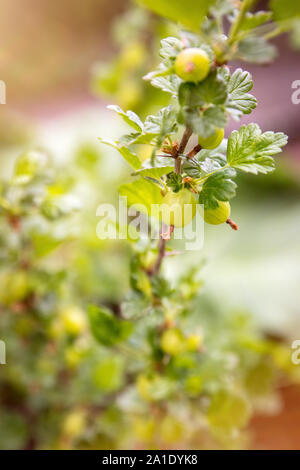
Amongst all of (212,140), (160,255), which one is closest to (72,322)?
(160,255)

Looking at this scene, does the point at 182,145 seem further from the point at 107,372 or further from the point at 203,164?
the point at 107,372

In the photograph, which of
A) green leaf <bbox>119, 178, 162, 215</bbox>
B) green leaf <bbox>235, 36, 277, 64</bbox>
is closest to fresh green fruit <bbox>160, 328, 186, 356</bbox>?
green leaf <bbox>119, 178, 162, 215</bbox>

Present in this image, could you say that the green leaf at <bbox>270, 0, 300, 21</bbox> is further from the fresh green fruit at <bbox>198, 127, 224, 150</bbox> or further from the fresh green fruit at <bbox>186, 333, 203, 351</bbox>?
the fresh green fruit at <bbox>186, 333, 203, 351</bbox>

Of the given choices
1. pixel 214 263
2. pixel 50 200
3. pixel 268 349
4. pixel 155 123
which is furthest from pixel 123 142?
pixel 214 263

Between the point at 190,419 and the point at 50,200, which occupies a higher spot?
the point at 50,200

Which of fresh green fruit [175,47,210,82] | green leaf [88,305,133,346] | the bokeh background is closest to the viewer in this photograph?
fresh green fruit [175,47,210,82]

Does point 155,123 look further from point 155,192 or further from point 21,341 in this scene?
point 21,341

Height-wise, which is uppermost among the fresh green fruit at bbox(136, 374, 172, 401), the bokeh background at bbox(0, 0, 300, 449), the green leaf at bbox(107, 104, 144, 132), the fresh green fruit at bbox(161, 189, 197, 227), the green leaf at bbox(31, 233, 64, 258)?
the bokeh background at bbox(0, 0, 300, 449)
